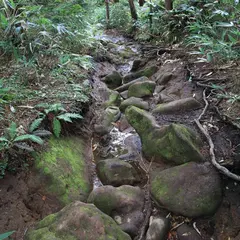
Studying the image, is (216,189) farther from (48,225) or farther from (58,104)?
(58,104)

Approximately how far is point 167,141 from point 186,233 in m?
1.28

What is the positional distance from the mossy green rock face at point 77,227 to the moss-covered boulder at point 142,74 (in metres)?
4.82

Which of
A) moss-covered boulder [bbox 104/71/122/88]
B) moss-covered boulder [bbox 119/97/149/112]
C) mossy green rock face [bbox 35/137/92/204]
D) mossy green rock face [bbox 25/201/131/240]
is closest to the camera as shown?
mossy green rock face [bbox 25/201/131/240]

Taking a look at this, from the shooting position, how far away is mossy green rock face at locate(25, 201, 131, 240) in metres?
2.33

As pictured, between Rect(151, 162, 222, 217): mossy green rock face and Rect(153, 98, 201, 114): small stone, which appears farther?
Rect(153, 98, 201, 114): small stone

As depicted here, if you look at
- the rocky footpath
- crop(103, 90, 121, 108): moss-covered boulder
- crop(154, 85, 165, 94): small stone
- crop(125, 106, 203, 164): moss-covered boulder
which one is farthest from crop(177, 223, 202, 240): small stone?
crop(154, 85, 165, 94): small stone

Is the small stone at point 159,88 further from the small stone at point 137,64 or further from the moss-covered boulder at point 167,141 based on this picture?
the small stone at point 137,64

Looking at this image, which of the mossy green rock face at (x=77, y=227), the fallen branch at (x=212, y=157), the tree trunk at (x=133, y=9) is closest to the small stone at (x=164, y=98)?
→ the fallen branch at (x=212, y=157)

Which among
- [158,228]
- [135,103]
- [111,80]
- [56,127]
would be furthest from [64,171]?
[111,80]

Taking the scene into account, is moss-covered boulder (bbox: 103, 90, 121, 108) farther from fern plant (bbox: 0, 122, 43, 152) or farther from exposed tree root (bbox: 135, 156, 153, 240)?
fern plant (bbox: 0, 122, 43, 152)

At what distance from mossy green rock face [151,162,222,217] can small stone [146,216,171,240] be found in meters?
0.18

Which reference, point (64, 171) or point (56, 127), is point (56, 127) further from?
point (64, 171)

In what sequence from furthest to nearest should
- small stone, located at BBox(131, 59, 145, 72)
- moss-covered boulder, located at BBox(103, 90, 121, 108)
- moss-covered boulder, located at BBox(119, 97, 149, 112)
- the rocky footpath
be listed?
small stone, located at BBox(131, 59, 145, 72) → moss-covered boulder, located at BBox(103, 90, 121, 108) → moss-covered boulder, located at BBox(119, 97, 149, 112) → the rocky footpath

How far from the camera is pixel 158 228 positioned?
2.80m
